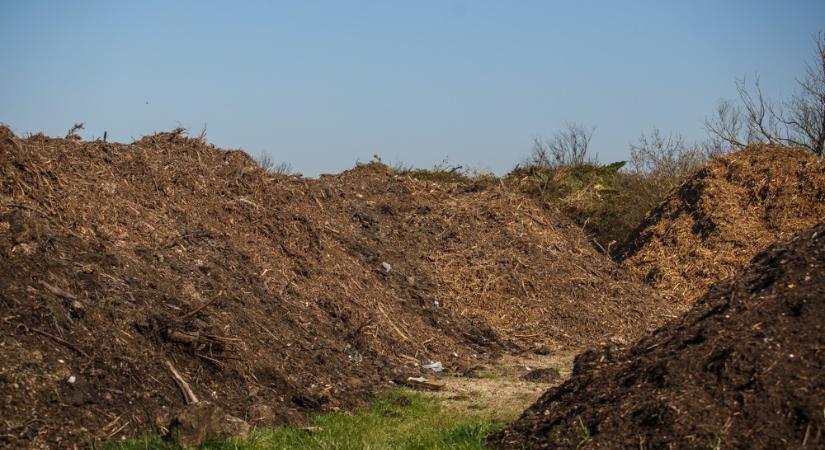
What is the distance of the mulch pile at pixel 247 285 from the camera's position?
7.03 meters

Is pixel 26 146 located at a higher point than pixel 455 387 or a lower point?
higher

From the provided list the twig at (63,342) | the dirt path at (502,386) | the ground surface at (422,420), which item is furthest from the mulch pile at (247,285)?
the dirt path at (502,386)

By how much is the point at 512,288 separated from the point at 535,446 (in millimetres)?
7350

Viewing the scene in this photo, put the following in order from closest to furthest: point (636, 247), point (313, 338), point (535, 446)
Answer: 1. point (535, 446)
2. point (313, 338)
3. point (636, 247)

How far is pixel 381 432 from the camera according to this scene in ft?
23.7

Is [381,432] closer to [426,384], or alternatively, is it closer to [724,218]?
[426,384]

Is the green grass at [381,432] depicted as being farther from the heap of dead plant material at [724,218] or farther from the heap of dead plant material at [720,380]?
the heap of dead plant material at [724,218]

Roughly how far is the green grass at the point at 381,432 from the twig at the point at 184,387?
1.92 ft

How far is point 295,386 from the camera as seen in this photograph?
8.12 meters

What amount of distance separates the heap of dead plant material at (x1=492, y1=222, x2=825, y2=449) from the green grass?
0.49 metres

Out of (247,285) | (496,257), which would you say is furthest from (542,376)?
(496,257)

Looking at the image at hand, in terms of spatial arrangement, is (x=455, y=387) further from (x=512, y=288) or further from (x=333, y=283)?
(x=512, y=288)

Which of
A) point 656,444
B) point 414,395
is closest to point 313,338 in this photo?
point 414,395

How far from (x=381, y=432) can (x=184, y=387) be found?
1.52m
